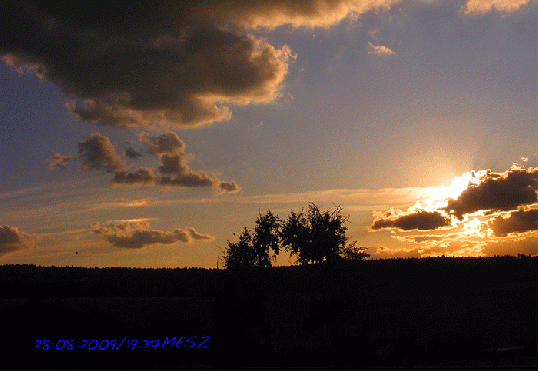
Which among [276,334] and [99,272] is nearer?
[276,334]

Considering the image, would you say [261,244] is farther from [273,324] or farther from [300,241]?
[273,324]

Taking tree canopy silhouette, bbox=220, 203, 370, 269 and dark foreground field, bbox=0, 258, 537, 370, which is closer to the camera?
dark foreground field, bbox=0, 258, 537, 370

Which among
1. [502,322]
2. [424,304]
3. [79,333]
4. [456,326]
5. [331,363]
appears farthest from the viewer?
[424,304]

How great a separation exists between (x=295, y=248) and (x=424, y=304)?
2329 centimetres

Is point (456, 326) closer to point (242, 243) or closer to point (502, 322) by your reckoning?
point (502, 322)

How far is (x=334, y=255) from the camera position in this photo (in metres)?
56.0

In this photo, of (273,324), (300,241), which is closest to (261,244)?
(300,241)

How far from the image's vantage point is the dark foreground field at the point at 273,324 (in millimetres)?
20016

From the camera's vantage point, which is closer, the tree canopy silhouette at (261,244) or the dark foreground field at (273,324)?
the dark foreground field at (273,324)

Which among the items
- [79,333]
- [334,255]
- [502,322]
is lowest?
[502,322]

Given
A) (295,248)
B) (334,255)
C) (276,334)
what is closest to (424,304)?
(334,255)

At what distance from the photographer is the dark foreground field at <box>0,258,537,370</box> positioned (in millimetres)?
20016

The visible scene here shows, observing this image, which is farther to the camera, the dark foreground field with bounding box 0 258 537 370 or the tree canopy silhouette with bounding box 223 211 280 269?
the tree canopy silhouette with bounding box 223 211 280 269

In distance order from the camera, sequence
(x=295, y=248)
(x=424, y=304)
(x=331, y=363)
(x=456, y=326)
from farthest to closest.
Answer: (x=295, y=248)
(x=424, y=304)
(x=456, y=326)
(x=331, y=363)
